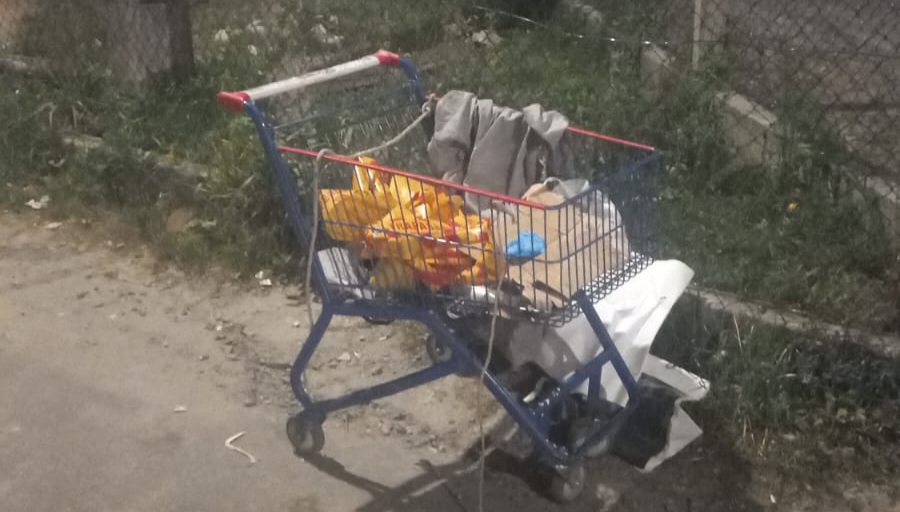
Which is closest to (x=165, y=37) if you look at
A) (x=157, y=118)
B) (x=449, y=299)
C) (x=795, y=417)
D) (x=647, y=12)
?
(x=157, y=118)

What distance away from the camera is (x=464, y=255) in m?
2.63

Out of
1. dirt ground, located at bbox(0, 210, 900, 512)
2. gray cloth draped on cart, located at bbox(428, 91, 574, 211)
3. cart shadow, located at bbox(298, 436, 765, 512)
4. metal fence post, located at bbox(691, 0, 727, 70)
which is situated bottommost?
cart shadow, located at bbox(298, 436, 765, 512)

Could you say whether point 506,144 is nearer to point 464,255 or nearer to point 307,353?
point 464,255

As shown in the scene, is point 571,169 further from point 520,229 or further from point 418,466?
point 418,466

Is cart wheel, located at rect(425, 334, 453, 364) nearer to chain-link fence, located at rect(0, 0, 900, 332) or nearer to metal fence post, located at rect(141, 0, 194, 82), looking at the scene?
chain-link fence, located at rect(0, 0, 900, 332)

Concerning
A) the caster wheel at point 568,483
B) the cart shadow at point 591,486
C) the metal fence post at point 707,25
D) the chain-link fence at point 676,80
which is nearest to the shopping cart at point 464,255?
the caster wheel at point 568,483

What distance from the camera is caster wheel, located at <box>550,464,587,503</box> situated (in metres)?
2.95

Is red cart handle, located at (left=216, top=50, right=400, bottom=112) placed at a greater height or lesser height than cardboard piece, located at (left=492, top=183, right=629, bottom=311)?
greater

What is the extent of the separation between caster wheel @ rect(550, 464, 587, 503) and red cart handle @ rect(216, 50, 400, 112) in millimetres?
1283

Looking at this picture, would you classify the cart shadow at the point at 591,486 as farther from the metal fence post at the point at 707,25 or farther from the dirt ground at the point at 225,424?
the metal fence post at the point at 707,25

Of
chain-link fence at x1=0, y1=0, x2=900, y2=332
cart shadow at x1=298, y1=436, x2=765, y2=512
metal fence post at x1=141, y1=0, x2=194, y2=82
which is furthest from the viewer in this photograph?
metal fence post at x1=141, y1=0, x2=194, y2=82

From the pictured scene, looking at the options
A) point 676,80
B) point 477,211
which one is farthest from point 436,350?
point 676,80

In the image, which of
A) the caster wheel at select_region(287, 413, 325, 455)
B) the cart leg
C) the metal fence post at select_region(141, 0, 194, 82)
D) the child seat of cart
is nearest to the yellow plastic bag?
the child seat of cart

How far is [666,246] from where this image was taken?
378 cm
